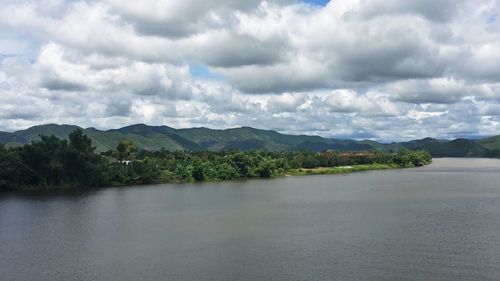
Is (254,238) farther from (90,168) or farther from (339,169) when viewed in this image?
(339,169)

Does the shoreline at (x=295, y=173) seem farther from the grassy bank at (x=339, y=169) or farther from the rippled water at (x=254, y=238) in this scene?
the rippled water at (x=254, y=238)

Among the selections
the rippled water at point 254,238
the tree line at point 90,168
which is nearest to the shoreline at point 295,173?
the tree line at point 90,168

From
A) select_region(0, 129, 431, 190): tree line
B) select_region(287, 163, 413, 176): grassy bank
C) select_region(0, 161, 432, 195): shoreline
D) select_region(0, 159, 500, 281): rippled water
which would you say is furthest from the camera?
select_region(287, 163, 413, 176): grassy bank

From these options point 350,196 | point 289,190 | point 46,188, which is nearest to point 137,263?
point 350,196

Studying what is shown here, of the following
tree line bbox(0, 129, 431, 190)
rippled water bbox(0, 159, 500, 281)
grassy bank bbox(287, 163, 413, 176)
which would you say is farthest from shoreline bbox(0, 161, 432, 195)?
rippled water bbox(0, 159, 500, 281)

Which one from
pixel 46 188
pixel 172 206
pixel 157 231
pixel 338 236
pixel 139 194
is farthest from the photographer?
pixel 46 188

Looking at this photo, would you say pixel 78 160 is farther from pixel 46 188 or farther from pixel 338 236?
pixel 338 236

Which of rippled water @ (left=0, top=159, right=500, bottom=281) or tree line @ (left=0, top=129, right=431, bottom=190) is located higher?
tree line @ (left=0, top=129, right=431, bottom=190)

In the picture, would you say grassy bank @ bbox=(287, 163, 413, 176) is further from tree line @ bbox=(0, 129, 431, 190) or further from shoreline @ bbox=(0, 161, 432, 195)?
tree line @ bbox=(0, 129, 431, 190)
